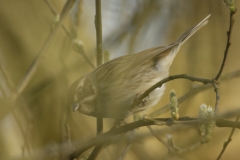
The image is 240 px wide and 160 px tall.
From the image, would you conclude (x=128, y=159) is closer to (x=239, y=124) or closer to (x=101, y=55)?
(x=101, y=55)

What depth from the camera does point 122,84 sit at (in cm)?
263

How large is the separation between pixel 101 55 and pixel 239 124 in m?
0.93

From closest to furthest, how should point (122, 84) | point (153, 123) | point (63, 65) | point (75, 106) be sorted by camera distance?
point (153, 123) → point (63, 65) → point (75, 106) → point (122, 84)

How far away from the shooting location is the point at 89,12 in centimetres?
289

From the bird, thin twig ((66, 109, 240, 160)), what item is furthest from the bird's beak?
thin twig ((66, 109, 240, 160))

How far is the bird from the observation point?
2.41 meters

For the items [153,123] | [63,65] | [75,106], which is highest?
[63,65]

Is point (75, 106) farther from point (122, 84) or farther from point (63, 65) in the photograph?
point (63, 65)

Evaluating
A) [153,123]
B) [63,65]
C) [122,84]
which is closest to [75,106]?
[122,84]

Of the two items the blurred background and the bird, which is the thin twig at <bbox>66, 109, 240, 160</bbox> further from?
the bird

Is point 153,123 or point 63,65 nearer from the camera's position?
point 153,123

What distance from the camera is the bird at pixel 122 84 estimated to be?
2412 mm

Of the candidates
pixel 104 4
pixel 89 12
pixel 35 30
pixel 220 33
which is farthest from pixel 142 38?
pixel 220 33

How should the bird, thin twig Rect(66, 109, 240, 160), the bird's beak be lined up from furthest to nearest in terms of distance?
the bird → the bird's beak → thin twig Rect(66, 109, 240, 160)
